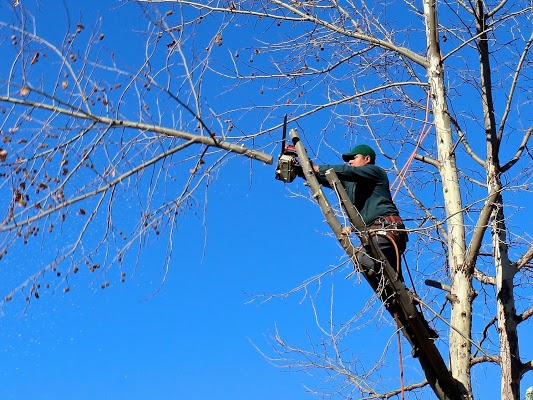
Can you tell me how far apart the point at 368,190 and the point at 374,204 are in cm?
15

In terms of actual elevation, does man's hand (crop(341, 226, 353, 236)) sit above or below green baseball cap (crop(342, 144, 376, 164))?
below

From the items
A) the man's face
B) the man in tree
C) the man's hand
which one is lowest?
the man's hand

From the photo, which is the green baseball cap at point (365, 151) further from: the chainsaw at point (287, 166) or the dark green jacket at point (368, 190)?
the chainsaw at point (287, 166)

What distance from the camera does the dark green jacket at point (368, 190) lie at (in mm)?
6434

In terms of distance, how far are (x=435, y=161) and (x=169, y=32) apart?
372 cm

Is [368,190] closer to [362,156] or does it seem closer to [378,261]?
[362,156]

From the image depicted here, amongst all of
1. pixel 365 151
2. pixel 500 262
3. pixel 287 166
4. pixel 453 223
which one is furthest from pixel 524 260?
pixel 287 166

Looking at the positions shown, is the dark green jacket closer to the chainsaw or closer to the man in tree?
the man in tree

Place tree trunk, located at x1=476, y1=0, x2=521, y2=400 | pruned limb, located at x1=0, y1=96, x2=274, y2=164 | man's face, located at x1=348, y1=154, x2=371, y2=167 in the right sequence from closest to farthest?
pruned limb, located at x1=0, y1=96, x2=274, y2=164
man's face, located at x1=348, y1=154, x2=371, y2=167
tree trunk, located at x1=476, y1=0, x2=521, y2=400

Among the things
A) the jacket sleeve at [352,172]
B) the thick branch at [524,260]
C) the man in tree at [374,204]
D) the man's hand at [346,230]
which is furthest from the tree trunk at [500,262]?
the man's hand at [346,230]

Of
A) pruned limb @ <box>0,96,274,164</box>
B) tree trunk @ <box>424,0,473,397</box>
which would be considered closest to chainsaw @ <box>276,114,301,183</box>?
pruned limb @ <box>0,96,274,164</box>

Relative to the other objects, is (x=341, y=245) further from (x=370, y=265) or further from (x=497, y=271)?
(x=497, y=271)

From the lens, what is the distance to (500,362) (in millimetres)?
8266

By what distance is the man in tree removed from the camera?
631cm
